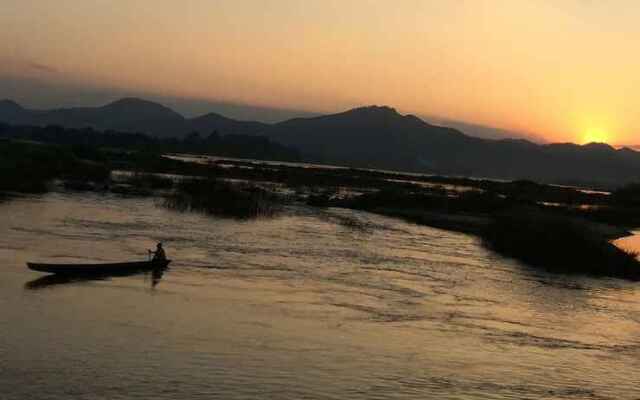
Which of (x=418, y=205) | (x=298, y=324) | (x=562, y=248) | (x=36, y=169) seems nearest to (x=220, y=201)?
(x=418, y=205)

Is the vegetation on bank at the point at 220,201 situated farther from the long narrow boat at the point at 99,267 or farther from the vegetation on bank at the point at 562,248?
the long narrow boat at the point at 99,267

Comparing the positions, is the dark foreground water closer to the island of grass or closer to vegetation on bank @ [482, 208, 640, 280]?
vegetation on bank @ [482, 208, 640, 280]

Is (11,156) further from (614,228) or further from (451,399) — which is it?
(451,399)

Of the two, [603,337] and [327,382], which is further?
[603,337]

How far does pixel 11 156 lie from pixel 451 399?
3045 inches

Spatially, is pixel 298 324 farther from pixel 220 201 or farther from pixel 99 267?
pixel 220 201

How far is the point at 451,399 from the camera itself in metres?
19.3

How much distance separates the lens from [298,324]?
2597cm

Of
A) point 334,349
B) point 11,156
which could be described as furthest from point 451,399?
point 11,156

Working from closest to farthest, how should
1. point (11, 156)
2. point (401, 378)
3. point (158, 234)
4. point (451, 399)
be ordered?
point (451, 399) → point (401, 378) → point (158, 234) → point (11, 156)

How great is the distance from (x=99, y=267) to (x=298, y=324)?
9.72 metres

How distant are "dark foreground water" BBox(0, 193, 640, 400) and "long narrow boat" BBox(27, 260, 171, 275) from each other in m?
0.56

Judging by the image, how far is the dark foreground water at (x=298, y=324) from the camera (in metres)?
19.6

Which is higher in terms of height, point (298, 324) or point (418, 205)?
point (418, 205)
